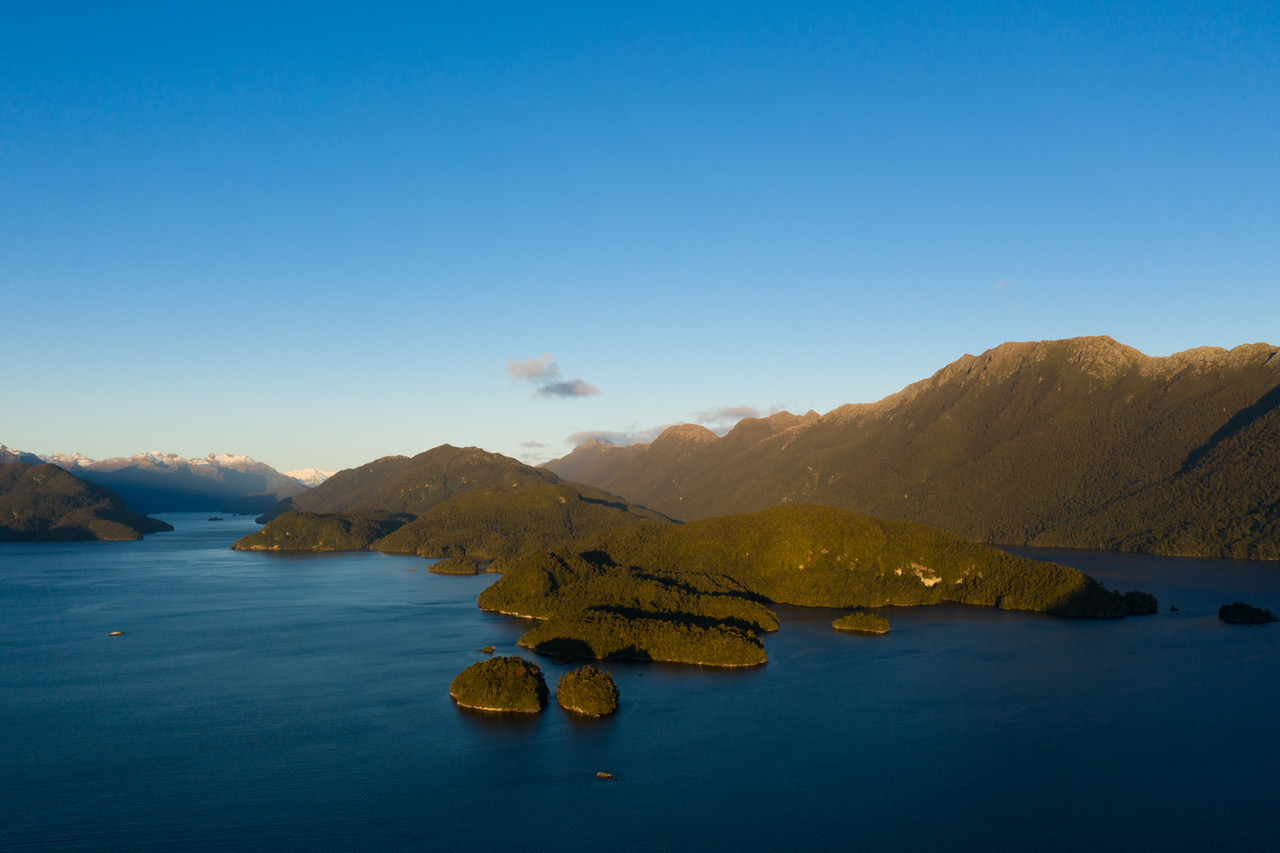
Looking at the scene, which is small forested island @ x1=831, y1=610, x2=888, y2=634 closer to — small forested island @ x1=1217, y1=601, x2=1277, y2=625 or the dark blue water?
the dark blue water

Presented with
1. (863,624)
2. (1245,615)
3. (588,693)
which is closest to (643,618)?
(863,624)

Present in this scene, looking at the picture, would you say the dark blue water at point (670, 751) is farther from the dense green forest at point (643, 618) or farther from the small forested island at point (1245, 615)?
the small forested island at point (1245, 615)

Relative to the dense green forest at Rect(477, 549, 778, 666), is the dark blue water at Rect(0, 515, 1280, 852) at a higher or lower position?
lower

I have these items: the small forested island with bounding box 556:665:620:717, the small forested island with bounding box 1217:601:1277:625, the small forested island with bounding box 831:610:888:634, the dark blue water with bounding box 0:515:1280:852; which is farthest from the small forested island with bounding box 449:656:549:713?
the small forested island with bounding box 1217:601:1277:625

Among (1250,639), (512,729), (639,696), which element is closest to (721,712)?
(639,696)

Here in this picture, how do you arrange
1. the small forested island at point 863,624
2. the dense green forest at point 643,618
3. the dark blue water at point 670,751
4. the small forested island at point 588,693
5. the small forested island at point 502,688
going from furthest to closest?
the small forested island at point 863,624 < the dense green forest at point 643,618 < the small forested island at point 502,688 < the small forested island at point 588,693 < the dark blue water at point 670,751

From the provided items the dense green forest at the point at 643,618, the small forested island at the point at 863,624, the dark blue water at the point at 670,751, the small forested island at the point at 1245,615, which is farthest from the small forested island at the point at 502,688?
the small forested island at the point at 1245,615

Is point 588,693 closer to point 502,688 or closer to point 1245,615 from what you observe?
point 502,688
